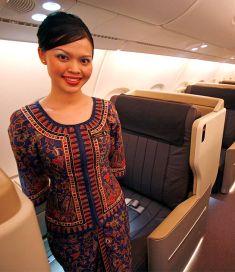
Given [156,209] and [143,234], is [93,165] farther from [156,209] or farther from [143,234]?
Answer: [156,209]

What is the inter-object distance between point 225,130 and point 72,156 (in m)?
2.50

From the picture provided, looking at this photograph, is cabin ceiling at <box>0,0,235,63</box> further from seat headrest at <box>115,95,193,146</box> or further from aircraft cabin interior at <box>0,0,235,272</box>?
seat headrest at <box>115,95,193,146</box>

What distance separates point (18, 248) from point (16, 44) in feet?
5.32

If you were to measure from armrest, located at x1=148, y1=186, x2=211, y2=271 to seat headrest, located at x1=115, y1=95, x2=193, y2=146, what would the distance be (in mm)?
434

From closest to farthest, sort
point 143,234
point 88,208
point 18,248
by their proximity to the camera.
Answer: point 18,248, point 88,208, point 143,234

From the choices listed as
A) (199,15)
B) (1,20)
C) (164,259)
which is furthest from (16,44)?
(164,259)

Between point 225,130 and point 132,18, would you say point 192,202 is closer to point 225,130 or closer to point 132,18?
point 132,18

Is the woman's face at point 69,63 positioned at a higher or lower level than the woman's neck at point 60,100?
higher

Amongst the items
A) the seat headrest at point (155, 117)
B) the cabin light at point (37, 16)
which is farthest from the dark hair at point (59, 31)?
the seat headrest at point (155, 117)

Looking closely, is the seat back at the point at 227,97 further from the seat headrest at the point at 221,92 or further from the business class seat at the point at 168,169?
the business class seat at the point at 168,169

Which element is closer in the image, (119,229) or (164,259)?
(119,229)

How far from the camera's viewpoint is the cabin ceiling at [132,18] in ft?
3.59

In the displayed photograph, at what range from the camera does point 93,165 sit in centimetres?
80

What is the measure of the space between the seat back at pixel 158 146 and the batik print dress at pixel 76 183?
652mm
